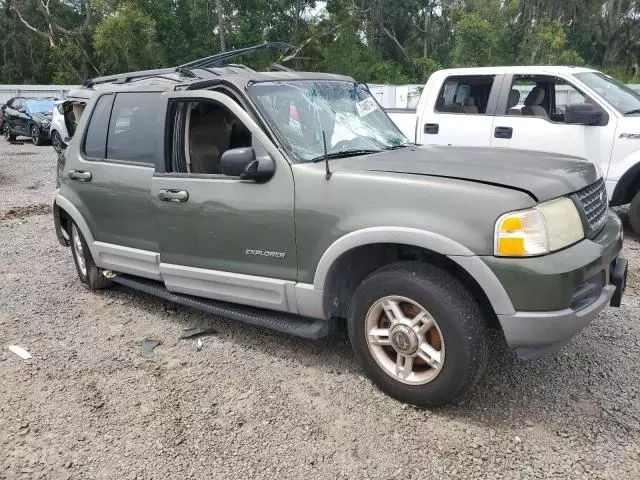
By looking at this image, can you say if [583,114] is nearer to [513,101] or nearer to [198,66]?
[513,101]

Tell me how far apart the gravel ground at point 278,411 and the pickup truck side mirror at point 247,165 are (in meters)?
1.28

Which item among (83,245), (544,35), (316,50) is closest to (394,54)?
(316,50)

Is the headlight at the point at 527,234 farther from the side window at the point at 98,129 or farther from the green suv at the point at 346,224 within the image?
the side window at the point at 98,129

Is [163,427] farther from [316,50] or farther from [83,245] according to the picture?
[316,50]

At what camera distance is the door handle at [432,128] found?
7410 mm

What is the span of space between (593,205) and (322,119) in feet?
5.88

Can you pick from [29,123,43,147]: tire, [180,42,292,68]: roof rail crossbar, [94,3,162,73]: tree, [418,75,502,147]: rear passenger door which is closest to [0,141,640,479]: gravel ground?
[180,42,292,68]: roof rail crossbar

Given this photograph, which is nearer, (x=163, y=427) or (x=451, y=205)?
(x=451, y=205)

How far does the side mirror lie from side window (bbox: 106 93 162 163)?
4.53 meters

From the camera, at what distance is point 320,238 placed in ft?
10.8

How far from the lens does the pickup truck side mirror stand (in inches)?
133

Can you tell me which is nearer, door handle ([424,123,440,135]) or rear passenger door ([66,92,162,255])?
rear passenger door ([66,92,162,255])

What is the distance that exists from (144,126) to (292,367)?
213 cm

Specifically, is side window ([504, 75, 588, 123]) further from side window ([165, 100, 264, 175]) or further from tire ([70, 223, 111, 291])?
tire ([70, 223, 111, 291])
